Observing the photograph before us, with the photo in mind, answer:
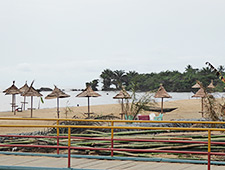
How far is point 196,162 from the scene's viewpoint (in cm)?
652

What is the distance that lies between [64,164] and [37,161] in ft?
1.98

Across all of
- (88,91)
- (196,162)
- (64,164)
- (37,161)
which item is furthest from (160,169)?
(88,91)

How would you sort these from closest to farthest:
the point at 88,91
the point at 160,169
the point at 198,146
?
the point at 160,169 → the point at 198,146 → the point at 88,91

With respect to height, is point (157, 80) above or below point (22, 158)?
above

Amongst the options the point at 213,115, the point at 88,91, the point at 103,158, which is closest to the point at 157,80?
the point at 88,91

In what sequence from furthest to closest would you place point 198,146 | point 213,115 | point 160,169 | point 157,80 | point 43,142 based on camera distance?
point 157,80
point 213,115
point 43,142
point 198,146
point 160,169

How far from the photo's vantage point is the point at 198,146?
8227 mm

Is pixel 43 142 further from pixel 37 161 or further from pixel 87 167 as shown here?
pixel 87 167

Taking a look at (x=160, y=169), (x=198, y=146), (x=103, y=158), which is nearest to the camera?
(x=160, y=169)

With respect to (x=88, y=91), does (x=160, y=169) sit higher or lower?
lower

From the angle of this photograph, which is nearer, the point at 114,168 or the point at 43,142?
the point at 114,168

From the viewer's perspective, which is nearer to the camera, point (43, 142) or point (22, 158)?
point (22, 158)

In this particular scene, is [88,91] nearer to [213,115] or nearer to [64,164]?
[213,115]

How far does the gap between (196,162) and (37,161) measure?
2.62 meters
